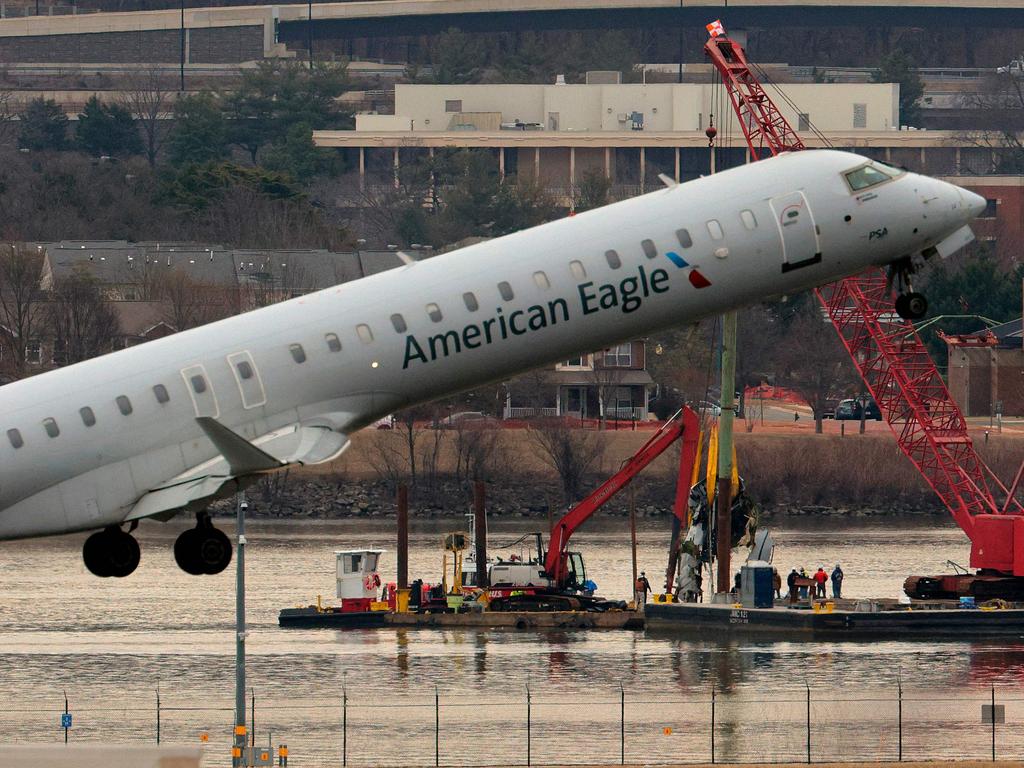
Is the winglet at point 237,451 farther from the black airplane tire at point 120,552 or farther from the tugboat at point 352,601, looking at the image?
the tugboat at point 352,601

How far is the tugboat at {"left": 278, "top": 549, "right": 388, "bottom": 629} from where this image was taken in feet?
456

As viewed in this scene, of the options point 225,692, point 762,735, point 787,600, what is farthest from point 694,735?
point 787,600

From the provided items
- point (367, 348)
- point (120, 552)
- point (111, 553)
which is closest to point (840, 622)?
point (120, 552)

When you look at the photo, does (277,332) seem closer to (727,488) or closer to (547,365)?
(547,365)

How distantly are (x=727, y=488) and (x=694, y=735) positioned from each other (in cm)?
3858

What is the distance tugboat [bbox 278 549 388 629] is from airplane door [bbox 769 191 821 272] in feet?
240

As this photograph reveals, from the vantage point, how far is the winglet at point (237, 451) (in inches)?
2475

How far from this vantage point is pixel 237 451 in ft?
209

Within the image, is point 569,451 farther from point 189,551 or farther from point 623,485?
point 189,551

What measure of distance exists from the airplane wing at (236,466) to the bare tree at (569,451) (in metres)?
118

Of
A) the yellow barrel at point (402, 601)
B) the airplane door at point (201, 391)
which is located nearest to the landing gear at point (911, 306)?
the airplane door at point (201, 391)

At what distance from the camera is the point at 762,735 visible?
10606 centimetres

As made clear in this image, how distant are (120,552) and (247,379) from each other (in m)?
6.01

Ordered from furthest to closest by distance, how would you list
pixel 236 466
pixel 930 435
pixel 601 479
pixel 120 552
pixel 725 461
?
1. pixel 601 479
2. pixel 930 435
3. pixel 725 461
4. pixel 120 552
5. pixel 236 466
